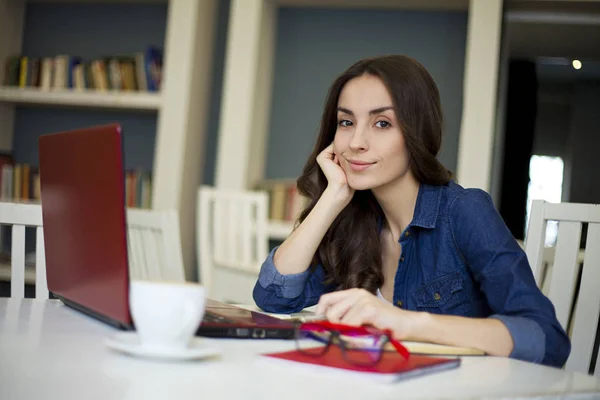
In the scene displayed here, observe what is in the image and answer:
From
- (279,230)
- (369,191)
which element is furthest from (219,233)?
(369,191)

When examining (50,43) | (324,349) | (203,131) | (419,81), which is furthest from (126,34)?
(324,349)

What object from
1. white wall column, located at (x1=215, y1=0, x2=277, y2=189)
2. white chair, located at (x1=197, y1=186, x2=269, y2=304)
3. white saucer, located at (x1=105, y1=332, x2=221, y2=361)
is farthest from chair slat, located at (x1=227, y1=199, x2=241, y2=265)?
white saucer, located at (x1=105, y1=332, x2=221, y2=361)

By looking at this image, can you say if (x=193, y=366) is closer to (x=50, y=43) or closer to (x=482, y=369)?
(x=482, y=369)

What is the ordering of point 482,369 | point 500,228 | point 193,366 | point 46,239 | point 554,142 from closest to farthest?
1. point 193,366
2. point 482,369
3. point 46,239
4. point 500,228
5. point 554,142

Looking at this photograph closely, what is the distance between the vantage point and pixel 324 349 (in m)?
0.81

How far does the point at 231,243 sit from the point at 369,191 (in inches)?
68.4

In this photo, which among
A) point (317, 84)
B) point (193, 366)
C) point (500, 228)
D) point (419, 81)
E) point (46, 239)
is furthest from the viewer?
point (317, 84)

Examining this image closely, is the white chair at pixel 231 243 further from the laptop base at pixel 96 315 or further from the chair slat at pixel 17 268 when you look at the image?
the laptop base at pixel 96 315

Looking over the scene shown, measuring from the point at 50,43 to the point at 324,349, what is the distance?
4507mm

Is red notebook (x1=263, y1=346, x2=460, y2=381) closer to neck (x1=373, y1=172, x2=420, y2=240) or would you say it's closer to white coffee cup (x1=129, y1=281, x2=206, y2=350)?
white coffee cup (x1=129, y1=281, x2=206, y2=350)

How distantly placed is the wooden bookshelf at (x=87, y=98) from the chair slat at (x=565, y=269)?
10.4ft

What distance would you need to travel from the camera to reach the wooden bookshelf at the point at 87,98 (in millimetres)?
4297

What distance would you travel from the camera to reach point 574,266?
1425 millimetres

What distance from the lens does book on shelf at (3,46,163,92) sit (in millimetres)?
4438
